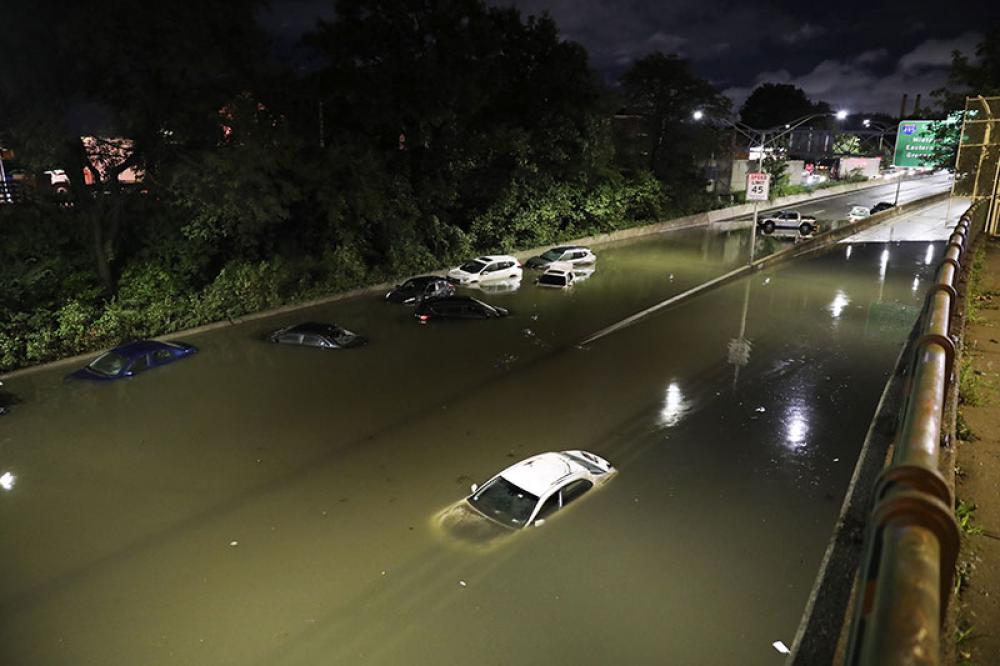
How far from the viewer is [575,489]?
1173 centimetres

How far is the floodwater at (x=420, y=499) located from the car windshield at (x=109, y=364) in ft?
2.29

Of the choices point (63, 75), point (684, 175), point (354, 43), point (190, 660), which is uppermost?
point (354, 43)

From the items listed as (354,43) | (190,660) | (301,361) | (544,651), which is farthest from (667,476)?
(354,43)

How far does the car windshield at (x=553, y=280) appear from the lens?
3044 centimetres

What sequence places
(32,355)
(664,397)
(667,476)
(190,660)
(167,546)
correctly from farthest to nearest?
(32,355) < (664,397) < (667,476) < (167,546) < (190,660)

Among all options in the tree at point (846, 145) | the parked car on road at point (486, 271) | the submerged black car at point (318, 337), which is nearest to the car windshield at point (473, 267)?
the parked car on road at point (486, 271)

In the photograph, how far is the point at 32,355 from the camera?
60.2ft

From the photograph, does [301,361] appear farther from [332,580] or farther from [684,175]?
[684,175]

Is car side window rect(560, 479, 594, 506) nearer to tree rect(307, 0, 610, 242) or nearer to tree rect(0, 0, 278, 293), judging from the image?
tree rect(0, 0, 278, 293)

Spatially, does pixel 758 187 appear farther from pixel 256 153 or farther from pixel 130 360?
pixel 130 360

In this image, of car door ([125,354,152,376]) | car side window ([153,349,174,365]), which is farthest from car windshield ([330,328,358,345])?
car door ([125,354,152,376])

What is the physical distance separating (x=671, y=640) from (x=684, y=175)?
5191 centimetres

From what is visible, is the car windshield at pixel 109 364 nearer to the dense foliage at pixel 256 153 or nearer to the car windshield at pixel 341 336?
the dense foliage at pixel 256 153

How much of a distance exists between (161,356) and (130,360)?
2.95 feet
